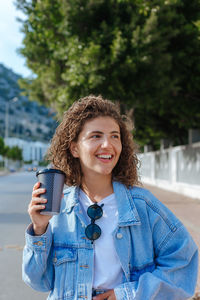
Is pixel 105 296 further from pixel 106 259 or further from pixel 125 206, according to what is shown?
pixel 125 206

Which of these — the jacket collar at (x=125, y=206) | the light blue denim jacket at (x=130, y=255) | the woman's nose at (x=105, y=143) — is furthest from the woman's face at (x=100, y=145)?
the light blue denim jacket at (x=130, y=255)

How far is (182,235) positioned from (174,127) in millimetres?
17402

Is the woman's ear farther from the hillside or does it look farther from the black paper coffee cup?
the hillside

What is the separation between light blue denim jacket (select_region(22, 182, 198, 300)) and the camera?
5.21 ft

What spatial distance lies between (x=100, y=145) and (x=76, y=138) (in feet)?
0.65

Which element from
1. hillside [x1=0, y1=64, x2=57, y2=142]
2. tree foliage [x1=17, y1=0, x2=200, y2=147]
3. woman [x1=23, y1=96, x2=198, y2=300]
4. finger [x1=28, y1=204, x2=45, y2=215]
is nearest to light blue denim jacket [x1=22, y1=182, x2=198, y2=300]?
woman [x1=23, y1=96, x2=198, y2=300]

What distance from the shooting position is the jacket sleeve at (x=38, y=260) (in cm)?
165

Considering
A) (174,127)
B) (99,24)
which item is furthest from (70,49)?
(174,127)

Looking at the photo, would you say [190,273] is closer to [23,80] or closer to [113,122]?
[113,122]

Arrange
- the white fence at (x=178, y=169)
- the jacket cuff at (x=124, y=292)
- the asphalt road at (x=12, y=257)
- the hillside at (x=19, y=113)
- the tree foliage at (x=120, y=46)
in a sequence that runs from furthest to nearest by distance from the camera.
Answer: the hillside at (x=19, y=113)
the white fence at (x=178, y=169)
the tree foliage at (x=120, y=46)
the asphalt road at (x=12, y=257)
the jacket cuff at (x=124, y=292)

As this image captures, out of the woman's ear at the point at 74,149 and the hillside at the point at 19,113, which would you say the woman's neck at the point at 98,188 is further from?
the hillside at the point at 19,113

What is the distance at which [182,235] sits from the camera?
1659 mm

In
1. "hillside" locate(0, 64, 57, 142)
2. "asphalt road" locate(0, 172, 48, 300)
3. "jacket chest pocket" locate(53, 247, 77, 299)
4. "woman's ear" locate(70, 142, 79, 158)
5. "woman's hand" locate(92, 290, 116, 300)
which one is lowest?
"asphalt road" locate(0, 172, 48, 300)

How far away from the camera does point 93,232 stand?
164 centimetres
